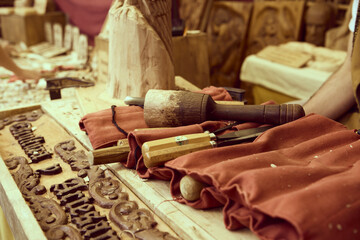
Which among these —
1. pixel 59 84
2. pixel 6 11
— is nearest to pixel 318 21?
pixel 59 84

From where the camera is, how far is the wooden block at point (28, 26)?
333 centimetres

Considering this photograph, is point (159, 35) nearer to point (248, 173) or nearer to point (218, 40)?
point (248, 173)

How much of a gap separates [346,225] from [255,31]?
3.11 meters

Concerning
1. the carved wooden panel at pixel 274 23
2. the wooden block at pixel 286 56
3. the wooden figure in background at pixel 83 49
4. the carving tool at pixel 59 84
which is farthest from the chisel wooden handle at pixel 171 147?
the carved wooden panel at pixel 274 23

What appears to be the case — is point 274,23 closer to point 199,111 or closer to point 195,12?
point 195,12

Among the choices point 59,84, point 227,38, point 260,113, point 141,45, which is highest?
point 141,45

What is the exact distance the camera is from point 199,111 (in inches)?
38.4

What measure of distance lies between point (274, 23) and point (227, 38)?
55cm

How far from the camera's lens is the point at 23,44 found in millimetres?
3312

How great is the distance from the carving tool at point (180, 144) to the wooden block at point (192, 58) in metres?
1.05

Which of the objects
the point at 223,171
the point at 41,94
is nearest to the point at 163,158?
the point at 223,171

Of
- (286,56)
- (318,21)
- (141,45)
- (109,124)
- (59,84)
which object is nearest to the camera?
(109,124)

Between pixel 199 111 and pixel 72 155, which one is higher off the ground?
pixel 199 111

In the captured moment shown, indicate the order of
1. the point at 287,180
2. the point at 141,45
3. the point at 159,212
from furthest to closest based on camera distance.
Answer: the point at 141,45 < the point at 159,212 < the point at 287,180
